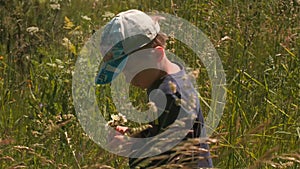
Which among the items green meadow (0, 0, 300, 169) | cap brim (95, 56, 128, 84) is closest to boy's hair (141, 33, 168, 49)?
cap brim (95, 56, 128, 84)

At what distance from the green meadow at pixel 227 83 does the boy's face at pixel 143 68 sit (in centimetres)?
→ 37

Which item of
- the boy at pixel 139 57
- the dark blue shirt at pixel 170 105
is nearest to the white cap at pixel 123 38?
the boy at pixel 139 57

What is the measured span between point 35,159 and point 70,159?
0.61ft

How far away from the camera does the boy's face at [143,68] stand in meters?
2.49

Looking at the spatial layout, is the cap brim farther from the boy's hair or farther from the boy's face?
the boy's hair

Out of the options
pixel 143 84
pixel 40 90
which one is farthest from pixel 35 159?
pixel 40 90

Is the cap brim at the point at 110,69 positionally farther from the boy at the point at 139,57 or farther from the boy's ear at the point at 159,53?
the boy's ear at the point at 159,53

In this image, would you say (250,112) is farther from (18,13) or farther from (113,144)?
(18,13)

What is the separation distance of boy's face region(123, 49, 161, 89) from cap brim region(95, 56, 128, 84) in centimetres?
2

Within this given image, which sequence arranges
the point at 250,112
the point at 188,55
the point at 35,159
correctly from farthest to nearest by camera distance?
the point at 188,55 < the point at 250,112 < the point at 35,159

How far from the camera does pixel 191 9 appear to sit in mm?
3934

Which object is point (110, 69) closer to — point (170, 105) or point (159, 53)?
point (159, 53)

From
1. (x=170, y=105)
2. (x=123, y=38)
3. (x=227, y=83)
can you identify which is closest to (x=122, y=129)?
(x=170, y=105)

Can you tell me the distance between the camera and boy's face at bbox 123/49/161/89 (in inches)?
98.0
